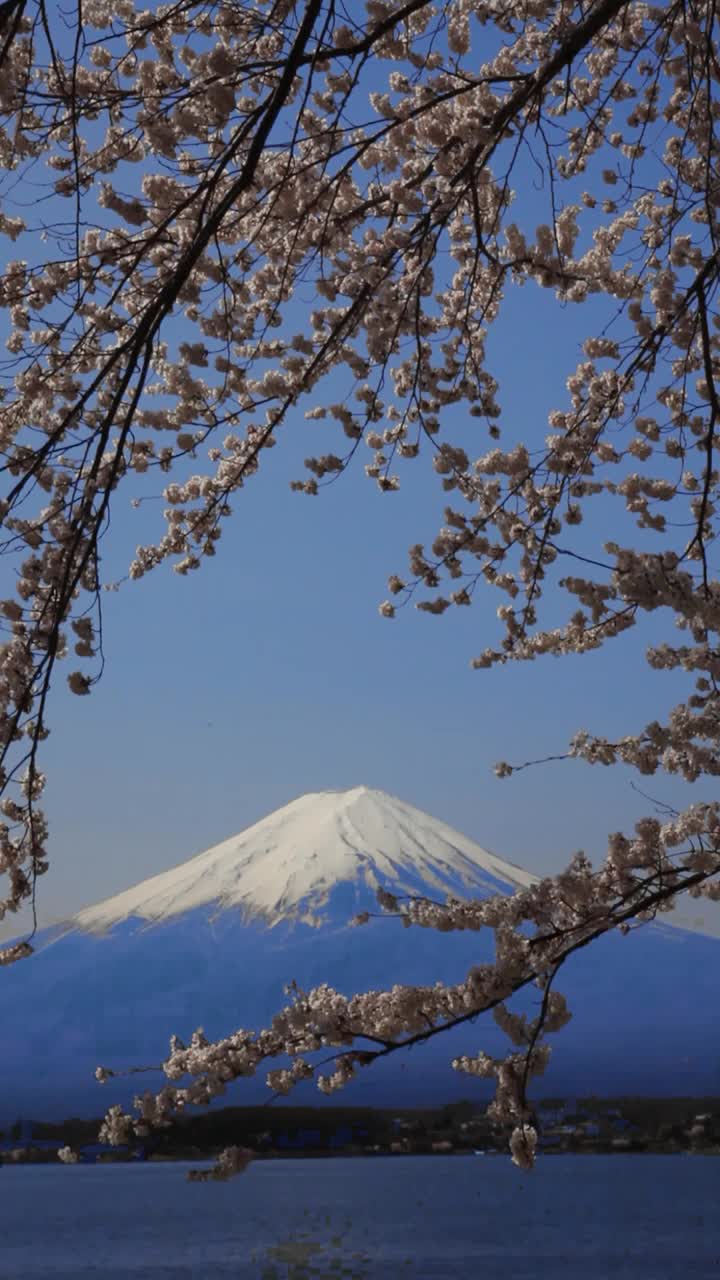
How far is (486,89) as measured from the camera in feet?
9.73

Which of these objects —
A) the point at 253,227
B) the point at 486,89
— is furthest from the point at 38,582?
the point at 486,89

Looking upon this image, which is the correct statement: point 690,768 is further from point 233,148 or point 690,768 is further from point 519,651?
point 233,148

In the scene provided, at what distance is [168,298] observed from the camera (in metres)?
2.41

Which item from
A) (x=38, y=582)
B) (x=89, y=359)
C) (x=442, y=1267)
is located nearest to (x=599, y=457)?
(x=89, y=359)

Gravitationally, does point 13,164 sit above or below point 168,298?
above

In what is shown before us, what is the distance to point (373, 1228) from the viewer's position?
104688mm

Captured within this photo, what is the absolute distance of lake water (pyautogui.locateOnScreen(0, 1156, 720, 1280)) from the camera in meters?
82.2

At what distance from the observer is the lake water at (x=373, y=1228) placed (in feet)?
270

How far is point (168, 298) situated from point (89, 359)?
42.4 inches

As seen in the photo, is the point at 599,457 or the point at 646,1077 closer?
the point at 599,457

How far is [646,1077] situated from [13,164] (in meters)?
129

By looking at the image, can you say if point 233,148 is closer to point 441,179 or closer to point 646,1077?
point 441,179

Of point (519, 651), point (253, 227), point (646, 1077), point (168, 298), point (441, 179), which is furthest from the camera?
point (646, 1077)

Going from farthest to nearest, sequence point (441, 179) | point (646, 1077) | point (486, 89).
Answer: point (646, 1077)
point (441, 179)
point (486, 89)
